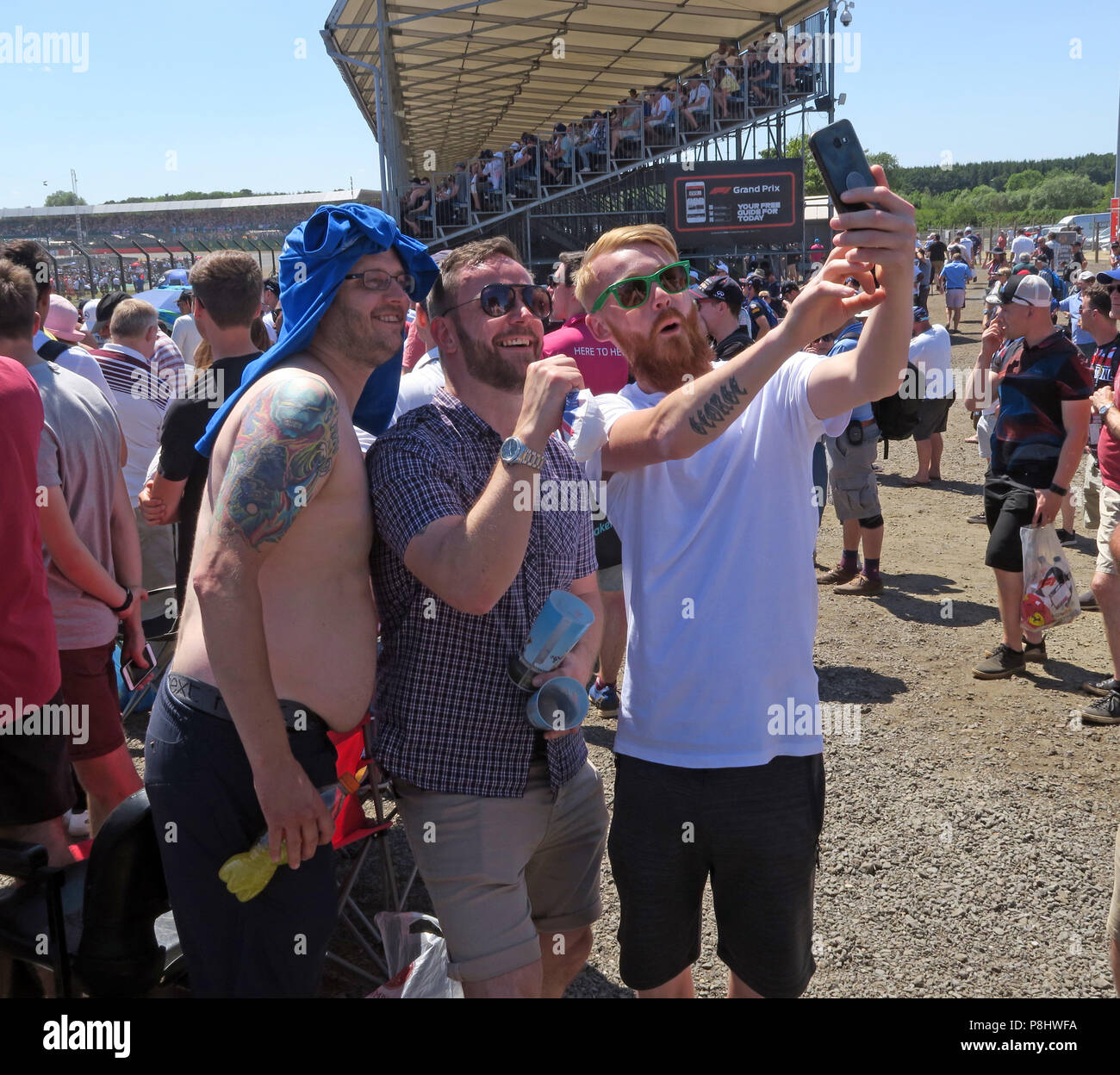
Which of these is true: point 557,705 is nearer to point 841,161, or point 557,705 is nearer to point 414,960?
point 414,960

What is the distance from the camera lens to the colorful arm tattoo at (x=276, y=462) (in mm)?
1844

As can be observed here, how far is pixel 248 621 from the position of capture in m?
1.88

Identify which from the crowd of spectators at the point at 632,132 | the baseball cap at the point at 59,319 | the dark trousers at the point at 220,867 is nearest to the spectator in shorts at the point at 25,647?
the dark trousers at the point at 220,867

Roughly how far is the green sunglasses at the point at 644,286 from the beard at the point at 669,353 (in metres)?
0.06

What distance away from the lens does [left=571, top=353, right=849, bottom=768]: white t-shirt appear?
7.29 ft

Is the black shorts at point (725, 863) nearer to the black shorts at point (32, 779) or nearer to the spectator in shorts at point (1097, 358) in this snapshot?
the black shorts at point (32, 779)

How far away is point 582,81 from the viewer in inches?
1154

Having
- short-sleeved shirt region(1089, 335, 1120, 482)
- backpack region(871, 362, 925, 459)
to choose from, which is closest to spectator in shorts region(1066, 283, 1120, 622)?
short-sleeved shirt region(1089, 335, 1120, 482)

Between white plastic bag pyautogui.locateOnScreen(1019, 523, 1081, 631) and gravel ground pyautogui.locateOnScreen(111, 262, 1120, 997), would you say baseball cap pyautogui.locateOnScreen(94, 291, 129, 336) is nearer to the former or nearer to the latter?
gravel ground pyautogui.locateOnScreen(111, 262, 1120, 997)

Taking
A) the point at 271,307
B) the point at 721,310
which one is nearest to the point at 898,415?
the point at 721,310

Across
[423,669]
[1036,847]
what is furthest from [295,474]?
[1036,847]

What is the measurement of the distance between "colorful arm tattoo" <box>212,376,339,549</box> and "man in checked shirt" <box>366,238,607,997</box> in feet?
0.67

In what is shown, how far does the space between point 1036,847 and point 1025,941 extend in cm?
71

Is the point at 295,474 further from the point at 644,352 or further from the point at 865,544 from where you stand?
the point at 865,544
